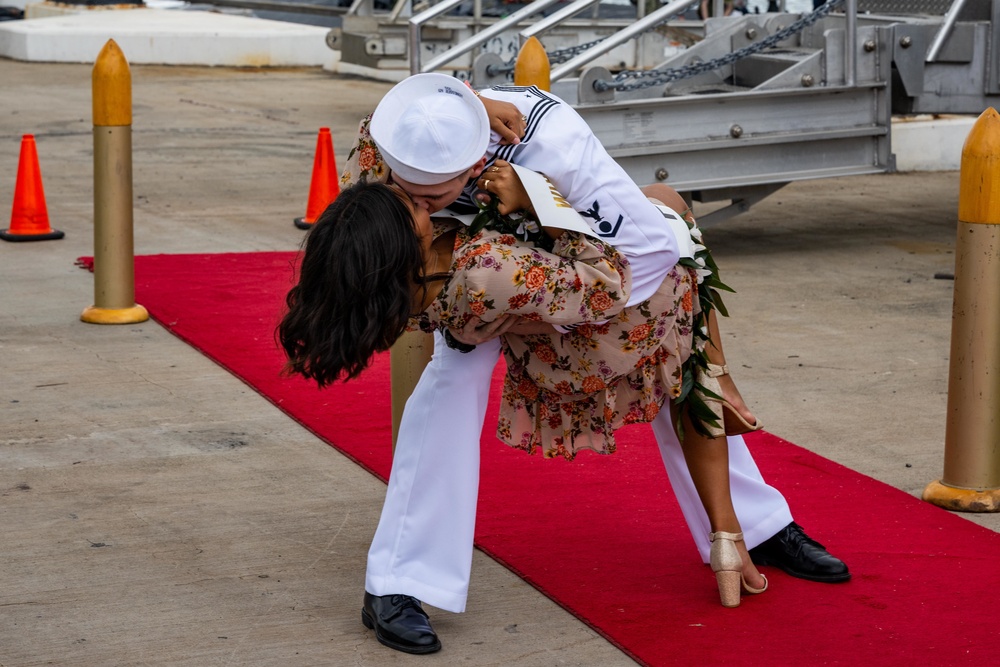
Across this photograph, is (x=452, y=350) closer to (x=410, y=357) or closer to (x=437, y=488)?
(x=437, y=488)

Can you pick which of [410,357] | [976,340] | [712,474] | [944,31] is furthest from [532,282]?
[944,31]

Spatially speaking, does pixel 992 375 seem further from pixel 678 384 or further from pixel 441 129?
pixel 441 129

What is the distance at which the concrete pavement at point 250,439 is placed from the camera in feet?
11.5

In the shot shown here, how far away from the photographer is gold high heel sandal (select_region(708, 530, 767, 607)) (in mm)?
3549

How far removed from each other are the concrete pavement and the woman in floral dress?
1.89ft

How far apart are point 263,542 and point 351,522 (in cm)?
30

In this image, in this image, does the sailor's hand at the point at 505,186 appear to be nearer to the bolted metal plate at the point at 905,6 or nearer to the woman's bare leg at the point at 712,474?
the woman's bare leg at the point at 712,474

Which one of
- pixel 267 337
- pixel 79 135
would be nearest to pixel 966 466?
pixel 267 337

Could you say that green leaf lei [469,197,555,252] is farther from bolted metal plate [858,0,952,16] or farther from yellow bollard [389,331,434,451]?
A: bolted metal plate [858,0,952,16]

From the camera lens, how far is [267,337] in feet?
21.1

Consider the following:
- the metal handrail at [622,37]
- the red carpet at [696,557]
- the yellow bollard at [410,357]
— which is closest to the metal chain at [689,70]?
the metal handrail at [622,37]

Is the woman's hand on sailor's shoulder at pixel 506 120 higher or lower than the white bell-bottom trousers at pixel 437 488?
higher

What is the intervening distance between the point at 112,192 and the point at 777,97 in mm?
4000

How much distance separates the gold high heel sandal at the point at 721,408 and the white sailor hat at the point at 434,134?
35.7 inches
